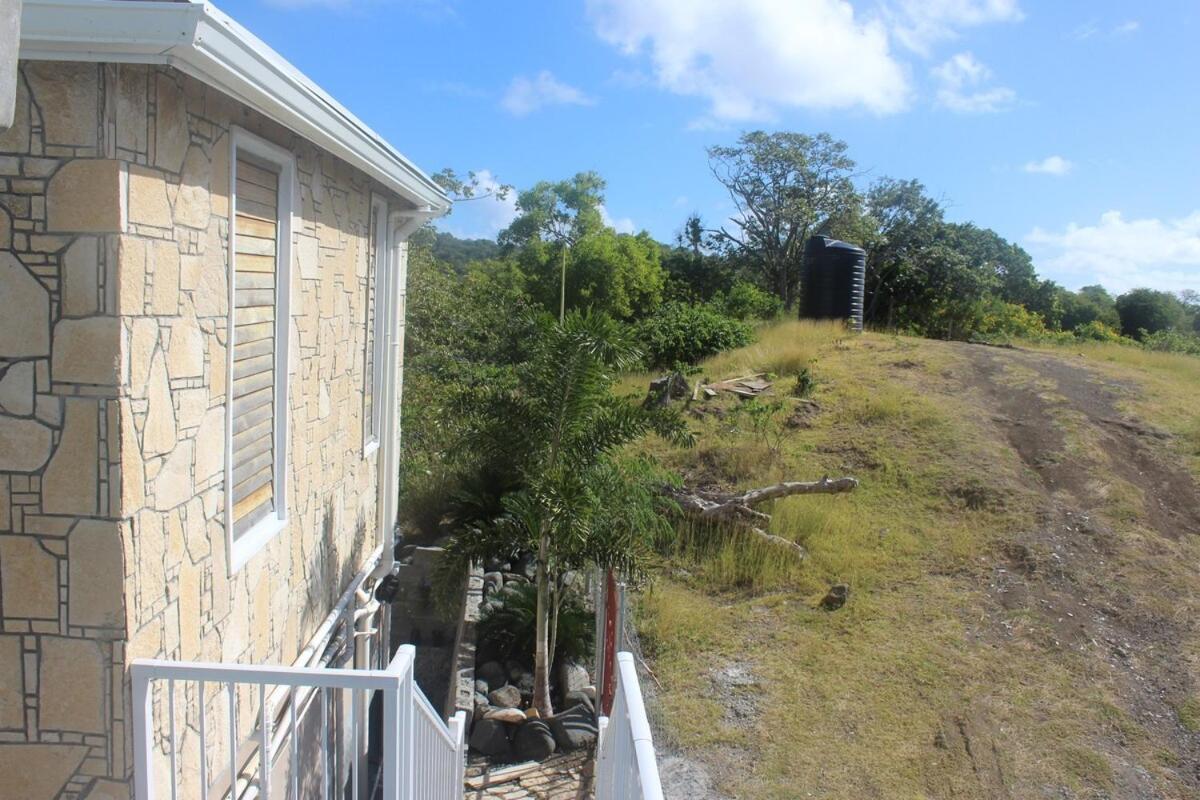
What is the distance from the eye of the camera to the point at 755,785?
5766 mm

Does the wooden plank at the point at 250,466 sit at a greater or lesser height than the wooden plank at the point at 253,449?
lesser

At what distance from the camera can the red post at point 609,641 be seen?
6.52 metres

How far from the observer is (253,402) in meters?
3.82

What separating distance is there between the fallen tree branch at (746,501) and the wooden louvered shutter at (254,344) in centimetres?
579

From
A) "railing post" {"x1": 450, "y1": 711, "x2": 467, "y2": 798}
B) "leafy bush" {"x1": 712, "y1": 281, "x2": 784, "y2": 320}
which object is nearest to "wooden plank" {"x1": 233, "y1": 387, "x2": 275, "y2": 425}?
"railing post" {"x1": 450, "y1": 711, "x2": 467, "y2": 798}

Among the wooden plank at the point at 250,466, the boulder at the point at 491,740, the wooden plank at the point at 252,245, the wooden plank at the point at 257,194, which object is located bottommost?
the boulder at the point at 491,740

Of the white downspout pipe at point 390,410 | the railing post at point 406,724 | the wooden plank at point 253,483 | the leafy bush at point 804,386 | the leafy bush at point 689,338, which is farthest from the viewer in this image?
the leafy bush at point 689,338

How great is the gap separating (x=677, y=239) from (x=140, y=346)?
1436 inches

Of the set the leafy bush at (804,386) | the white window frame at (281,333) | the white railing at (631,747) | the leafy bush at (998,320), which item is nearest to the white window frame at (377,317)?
the white window frame at (281,333)

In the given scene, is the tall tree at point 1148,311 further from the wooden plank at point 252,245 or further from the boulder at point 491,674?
the wooden plank at point 252,245

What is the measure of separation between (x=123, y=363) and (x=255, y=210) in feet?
4.70

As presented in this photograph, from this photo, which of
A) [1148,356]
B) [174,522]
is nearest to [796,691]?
[174,522]

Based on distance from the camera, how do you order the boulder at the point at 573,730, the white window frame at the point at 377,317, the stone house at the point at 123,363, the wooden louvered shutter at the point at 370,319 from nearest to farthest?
the stone house at the point at 123,363
the wooden louvered shutter at the point at 370,319
the white window frame at the point at 377,317
the boulder at the point at 573,730

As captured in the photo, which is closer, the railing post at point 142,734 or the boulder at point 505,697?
the railing post at point 142,734
